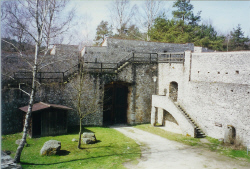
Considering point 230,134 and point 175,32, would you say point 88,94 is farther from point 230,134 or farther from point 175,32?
point 175,32

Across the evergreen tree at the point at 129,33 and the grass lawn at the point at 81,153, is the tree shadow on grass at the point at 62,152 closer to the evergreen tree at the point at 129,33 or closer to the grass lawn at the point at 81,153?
the grass lawn at the point at 81,153

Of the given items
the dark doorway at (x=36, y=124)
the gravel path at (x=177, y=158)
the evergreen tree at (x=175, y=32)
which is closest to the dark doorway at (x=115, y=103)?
the gravel path at (x=177, y=158)

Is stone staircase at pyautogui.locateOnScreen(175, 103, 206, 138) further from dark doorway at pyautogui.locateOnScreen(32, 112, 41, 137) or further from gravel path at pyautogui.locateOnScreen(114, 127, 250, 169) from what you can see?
dark doorway at pyautogui.locateOnScreen(32, 112, 41, 137)

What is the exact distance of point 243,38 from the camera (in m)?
34.2

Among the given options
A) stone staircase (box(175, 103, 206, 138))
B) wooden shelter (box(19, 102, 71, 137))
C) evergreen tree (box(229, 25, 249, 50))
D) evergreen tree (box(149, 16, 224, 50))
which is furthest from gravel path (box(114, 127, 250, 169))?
evergreen tree (box(229, 25, 249, 50))

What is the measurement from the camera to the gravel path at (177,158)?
995 cm

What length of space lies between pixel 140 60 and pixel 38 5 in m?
12.5

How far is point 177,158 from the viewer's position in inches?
429

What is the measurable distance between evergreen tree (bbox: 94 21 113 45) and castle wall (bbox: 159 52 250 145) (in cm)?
1903

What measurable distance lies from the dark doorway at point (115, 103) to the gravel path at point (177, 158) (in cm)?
660

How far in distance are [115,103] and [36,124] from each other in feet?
27.0

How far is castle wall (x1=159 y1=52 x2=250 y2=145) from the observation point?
12988 millimetres

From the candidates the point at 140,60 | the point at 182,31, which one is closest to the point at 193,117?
the point at 140,60

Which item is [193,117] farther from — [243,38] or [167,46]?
[243,38]
